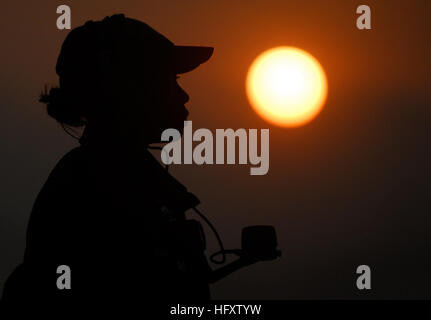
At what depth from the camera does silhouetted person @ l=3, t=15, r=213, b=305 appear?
304cm

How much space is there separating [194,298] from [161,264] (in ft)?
1.03

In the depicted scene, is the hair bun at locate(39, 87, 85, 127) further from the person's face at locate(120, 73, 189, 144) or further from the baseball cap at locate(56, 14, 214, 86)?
the person's face at locate(120, 73, 189, 144)

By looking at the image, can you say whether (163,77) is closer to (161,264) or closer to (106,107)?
(106,107)

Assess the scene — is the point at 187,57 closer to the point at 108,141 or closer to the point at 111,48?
the point at 111,48

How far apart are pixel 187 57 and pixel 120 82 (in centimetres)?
54

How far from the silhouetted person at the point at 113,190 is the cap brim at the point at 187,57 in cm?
3

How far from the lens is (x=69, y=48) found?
348cm

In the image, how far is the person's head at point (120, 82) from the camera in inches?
129

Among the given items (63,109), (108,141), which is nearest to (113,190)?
(108,141)

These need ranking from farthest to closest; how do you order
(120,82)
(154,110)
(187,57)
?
(187,57), (154,110), (120,82)

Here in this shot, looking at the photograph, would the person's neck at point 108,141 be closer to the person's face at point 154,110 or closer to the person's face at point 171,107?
the person's face at point 154,110

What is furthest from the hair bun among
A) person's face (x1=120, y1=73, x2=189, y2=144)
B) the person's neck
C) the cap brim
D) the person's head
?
the cap brim

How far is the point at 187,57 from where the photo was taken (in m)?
3.68
